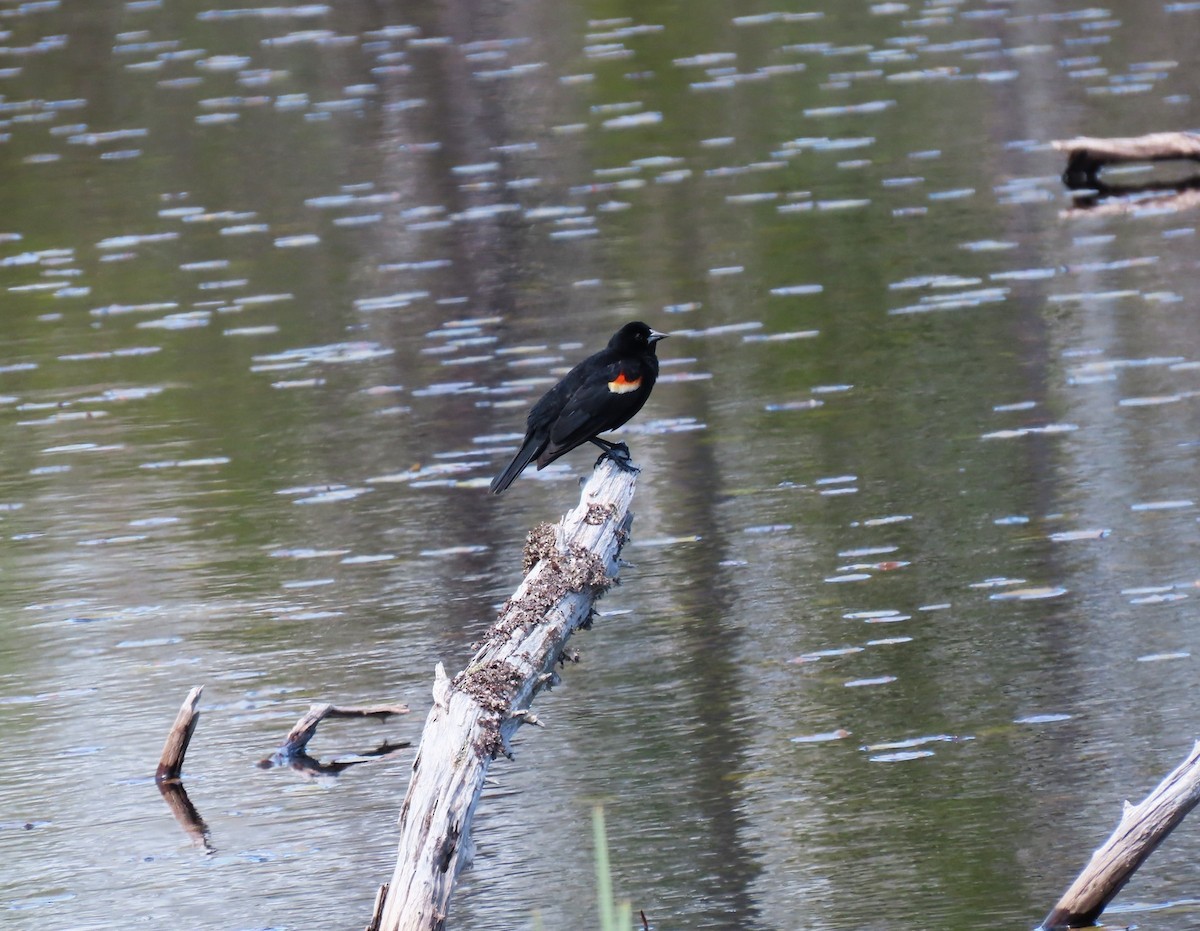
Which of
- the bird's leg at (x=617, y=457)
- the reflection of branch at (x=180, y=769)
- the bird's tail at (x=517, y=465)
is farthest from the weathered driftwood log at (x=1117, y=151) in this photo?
the reflection of branch at (x=180, y=769)

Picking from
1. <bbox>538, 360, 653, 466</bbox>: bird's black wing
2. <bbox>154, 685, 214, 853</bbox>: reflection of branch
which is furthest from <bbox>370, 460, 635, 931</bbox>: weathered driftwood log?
<bbox>154, 685, 214, 853</bbox>: reflection of branch

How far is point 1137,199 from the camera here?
1772 cm

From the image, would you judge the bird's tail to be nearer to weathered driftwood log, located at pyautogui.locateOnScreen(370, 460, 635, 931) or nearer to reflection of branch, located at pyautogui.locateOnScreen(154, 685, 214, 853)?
weathered driftwood log, located at pyautogui.locateOnScreen(370, 460, 635, 931)

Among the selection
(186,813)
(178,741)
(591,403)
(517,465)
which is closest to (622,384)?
(591,403)

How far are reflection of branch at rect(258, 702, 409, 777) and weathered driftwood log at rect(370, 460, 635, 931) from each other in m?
1.60

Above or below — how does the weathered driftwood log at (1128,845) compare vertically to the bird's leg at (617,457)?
below

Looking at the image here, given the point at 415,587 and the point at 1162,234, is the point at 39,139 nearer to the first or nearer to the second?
the point at 1162,234

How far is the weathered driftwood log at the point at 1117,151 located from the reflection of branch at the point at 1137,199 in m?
0.22

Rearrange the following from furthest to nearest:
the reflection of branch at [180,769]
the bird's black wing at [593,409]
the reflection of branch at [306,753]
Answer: the bird's black wing at [593,409] < the reflection of branch at [306,753] < the reflection of branch at [180,769]

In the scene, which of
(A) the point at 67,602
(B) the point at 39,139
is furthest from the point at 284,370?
(B) the point at 39,139

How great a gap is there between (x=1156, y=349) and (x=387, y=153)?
1087 centimetres

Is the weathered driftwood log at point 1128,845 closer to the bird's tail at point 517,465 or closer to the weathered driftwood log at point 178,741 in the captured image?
the bird's tail at point 517,465

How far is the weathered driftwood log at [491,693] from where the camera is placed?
6016mm

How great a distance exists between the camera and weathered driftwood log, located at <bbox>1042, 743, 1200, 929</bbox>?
609 centimetres
